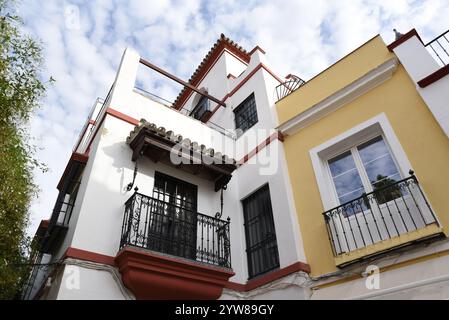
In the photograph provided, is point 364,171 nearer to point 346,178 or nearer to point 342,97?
point 346,178

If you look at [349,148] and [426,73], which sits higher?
[426,73]

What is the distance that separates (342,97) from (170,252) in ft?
16.0

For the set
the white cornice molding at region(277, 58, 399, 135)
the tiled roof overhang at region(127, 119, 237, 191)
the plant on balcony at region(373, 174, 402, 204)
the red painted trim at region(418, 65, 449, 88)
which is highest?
the white cornice molding at region(277, 58, 399, 135)

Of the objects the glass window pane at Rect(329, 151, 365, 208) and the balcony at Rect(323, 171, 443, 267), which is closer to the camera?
the balcony at Rect(323, 171, 443, 267)

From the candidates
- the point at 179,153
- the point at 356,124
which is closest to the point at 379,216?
the point at 356,124

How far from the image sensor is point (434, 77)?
544cm

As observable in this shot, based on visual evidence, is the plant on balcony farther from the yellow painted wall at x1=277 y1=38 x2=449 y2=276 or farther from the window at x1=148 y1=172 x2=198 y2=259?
the window at x1=148 y1=172 x2=198 y2=259

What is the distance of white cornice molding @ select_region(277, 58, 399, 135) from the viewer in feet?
20.9

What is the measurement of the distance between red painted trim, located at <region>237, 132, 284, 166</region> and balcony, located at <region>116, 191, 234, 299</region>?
2.17 m

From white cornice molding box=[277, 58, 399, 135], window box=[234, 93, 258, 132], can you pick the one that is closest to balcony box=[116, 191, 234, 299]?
white cornice molding box=[277, 58, 399, 135]

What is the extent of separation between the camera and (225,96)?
11.4m

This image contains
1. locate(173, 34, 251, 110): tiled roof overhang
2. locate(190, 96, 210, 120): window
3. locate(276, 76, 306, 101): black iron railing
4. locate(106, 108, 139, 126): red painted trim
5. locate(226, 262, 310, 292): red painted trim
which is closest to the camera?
locate(226, 262, 310, 292): red painted trim

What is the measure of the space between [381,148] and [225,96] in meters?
6.41
